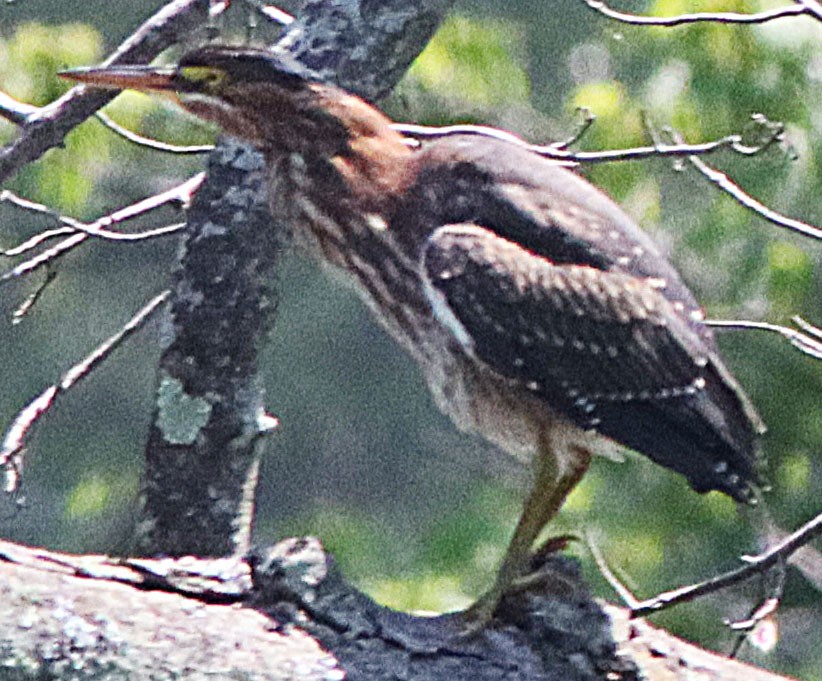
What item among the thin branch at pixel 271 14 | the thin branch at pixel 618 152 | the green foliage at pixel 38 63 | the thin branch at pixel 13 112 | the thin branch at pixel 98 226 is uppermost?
the thin branch at pixel 271 14

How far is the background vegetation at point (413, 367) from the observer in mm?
4668

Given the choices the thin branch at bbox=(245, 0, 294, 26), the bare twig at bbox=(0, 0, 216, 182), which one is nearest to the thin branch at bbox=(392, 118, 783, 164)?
the thin branch at bbox=(245, 0, 294, 26)

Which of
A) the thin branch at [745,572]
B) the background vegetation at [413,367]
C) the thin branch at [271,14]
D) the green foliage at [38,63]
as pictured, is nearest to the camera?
the thin branch at [745,572]

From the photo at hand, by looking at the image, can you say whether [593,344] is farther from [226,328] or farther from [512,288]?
[226,328]

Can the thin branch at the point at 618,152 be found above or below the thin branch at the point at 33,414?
above

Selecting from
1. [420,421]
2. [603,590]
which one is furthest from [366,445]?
[603,590]

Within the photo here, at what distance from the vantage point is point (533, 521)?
127 inches

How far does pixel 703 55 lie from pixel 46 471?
6.32m

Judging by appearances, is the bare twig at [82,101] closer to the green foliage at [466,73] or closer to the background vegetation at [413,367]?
the background vegetation at [413,367]

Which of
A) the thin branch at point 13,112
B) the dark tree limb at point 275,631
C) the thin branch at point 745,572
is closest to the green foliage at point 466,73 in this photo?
the thin branch at point 13,112

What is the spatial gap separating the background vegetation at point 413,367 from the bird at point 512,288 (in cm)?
59

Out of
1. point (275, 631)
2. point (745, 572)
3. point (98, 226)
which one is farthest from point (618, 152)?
point (275, 631)

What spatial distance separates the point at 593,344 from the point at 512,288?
160 millimetres

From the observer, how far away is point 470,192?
3320mm
